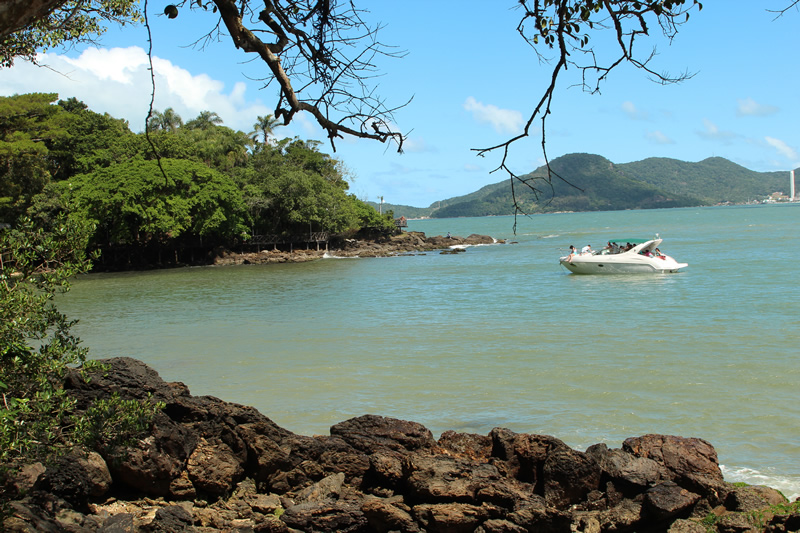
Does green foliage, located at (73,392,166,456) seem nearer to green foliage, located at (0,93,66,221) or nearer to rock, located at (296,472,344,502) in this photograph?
rock, located at (296,472,344,502)

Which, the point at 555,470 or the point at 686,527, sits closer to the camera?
the point at 686,527

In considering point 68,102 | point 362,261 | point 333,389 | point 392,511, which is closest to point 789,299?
point 333,389

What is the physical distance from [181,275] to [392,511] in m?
38.0

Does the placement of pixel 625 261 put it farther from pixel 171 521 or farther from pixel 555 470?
pixel 171 521

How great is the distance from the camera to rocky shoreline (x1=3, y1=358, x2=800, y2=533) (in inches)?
231

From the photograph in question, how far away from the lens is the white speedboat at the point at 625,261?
101 feet

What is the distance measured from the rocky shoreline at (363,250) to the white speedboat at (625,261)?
24859 mm

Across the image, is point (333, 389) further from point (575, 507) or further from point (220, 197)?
point (220, 197)

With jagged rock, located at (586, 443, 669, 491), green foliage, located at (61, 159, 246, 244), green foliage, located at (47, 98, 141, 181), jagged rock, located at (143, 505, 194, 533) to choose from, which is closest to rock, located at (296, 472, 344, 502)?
jagged rock, located at (143, 505, 194, 533)

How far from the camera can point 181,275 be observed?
41500mm

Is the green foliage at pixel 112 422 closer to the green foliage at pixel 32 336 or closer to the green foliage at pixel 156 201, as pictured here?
the green foliage at pixel 32 336

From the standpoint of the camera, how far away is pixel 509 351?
590 inches

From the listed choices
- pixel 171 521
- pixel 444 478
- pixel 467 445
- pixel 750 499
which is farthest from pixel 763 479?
pixel 171 521

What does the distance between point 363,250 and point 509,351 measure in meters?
42.9
